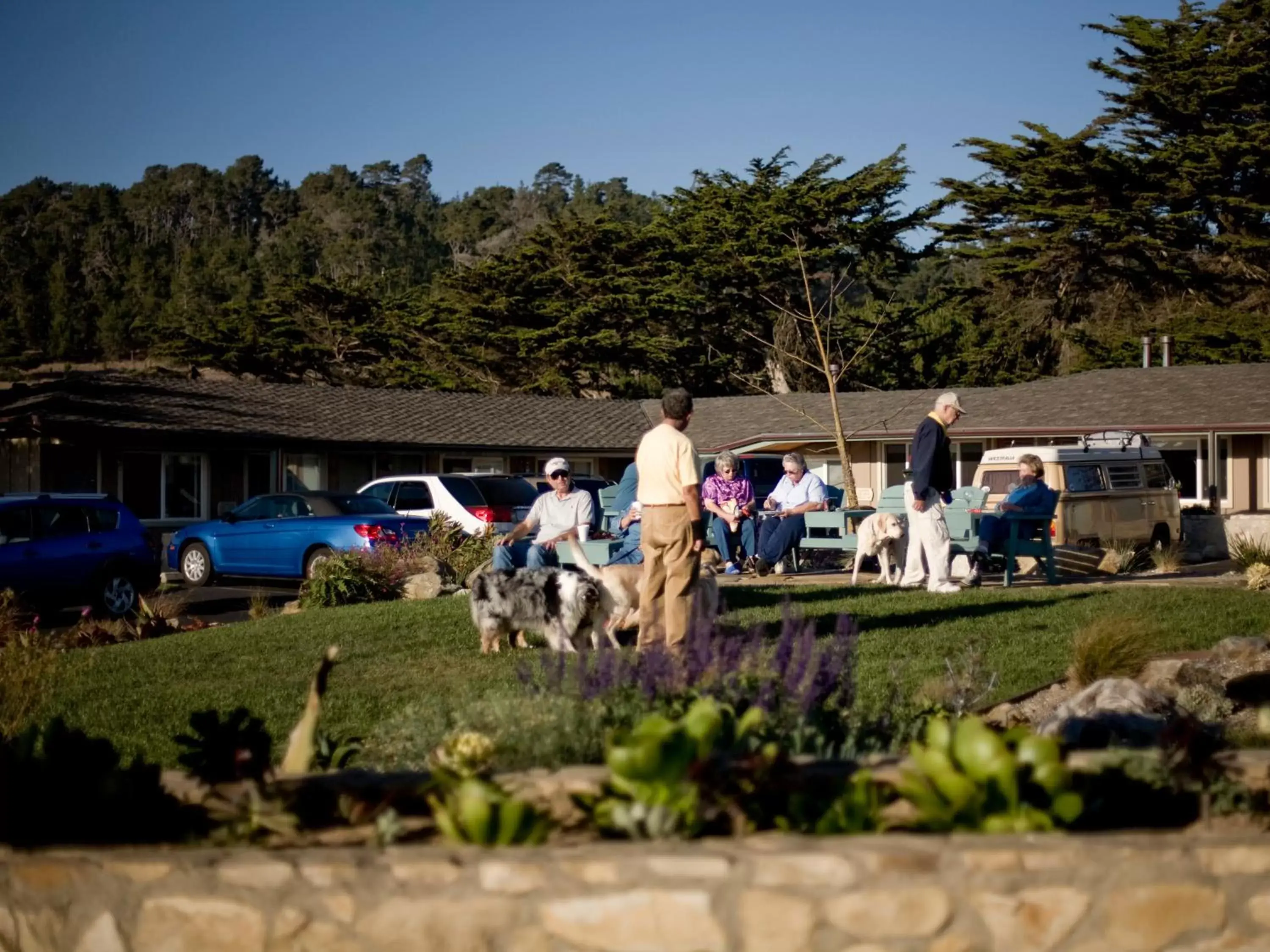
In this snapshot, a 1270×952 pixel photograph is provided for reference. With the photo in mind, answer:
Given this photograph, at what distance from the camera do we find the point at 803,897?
13.4 ft

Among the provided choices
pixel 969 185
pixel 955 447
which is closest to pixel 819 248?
pixel 969 185

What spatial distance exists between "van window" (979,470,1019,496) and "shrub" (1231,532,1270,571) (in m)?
3.06

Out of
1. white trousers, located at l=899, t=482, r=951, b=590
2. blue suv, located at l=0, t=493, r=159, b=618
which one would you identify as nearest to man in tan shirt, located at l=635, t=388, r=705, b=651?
white trousers, located at l=899, t=482, r=951, b=590

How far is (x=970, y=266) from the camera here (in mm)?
79750

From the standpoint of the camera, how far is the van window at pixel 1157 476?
833 inches

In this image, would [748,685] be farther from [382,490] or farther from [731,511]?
[382,490]

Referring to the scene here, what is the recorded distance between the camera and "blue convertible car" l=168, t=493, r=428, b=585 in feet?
63.4

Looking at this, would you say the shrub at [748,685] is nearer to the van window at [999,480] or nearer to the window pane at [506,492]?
the van window at [999,480]

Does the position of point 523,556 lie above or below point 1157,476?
below

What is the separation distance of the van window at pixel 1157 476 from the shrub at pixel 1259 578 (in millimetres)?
6413

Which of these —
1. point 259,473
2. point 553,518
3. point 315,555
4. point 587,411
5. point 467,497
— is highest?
point 587,411

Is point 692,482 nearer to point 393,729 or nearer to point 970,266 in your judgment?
point 393,729

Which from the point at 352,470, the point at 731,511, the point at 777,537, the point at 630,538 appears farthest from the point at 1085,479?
the point at 352,470

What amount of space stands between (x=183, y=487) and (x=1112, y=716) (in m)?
27.3
